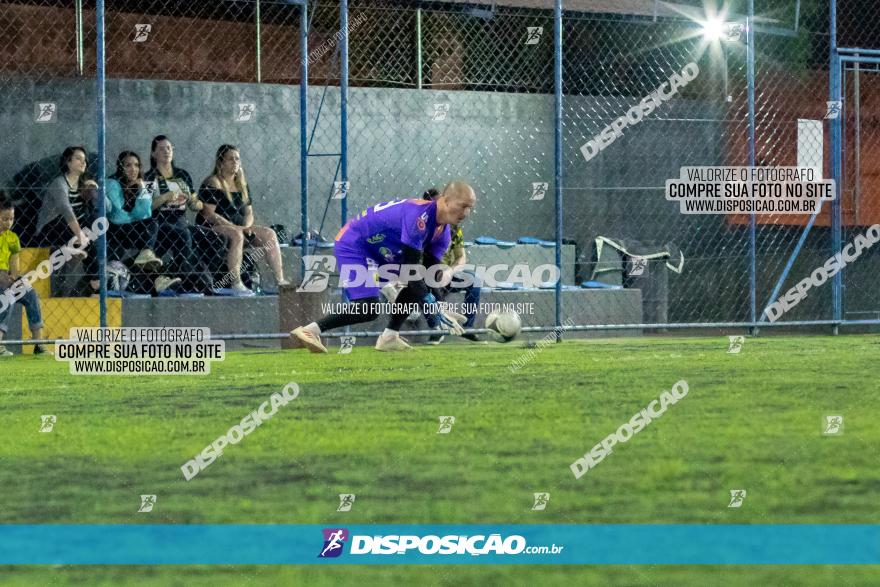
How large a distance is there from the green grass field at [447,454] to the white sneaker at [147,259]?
2.90m

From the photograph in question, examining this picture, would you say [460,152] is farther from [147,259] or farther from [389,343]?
[389,343]

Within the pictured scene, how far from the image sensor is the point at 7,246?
14.3m

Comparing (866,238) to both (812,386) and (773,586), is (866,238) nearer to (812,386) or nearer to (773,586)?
(812,386)

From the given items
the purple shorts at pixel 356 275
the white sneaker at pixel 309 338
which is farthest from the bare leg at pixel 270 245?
the white sneaker at pixel 309 338

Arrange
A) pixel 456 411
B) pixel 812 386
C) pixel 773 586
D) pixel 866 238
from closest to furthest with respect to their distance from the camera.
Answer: pixel 773 586 < pixel 456 411 < pixel 812 386 < pixel 866 238

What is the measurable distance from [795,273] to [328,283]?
23.6 feet

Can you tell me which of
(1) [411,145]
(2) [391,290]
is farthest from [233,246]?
(1) [411,145]

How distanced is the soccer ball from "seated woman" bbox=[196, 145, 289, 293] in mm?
2612

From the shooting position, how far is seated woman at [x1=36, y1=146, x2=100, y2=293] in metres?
14.7

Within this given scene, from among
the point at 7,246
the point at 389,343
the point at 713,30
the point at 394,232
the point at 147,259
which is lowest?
the point at 389,343

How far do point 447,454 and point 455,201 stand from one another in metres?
5.27

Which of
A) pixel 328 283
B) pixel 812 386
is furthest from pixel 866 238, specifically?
pixel 812 386

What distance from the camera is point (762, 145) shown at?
23516 millimetres

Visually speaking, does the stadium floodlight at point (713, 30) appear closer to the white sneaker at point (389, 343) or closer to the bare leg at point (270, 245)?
the bare leg at point (270, 245)
